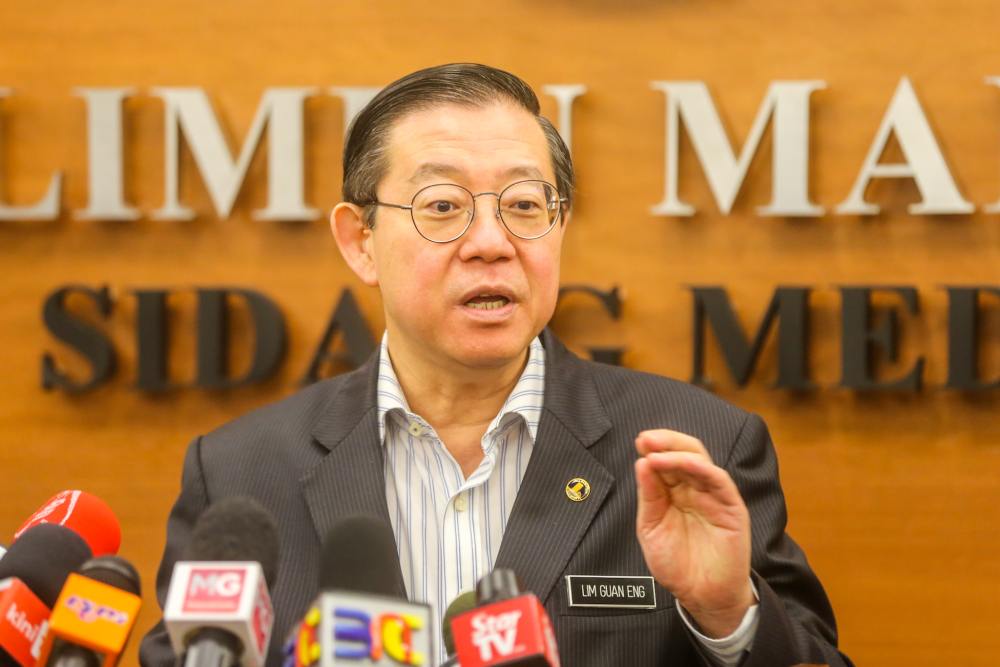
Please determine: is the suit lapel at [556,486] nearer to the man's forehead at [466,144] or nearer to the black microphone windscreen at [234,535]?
the man's forehead at [466,144]

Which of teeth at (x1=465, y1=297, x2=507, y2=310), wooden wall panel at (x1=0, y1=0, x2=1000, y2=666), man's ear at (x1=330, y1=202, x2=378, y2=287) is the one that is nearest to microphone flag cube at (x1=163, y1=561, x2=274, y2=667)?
teeth at (x1=465, y1=297, x2=507, y2=310)

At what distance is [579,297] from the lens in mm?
2951

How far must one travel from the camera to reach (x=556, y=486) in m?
1.84

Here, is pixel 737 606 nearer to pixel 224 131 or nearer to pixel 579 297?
pixel 579 297

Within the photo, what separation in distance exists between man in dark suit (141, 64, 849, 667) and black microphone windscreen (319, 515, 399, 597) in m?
0.48

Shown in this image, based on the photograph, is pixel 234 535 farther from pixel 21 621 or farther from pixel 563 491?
pixel 563 491

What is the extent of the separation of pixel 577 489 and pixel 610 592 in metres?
0.17

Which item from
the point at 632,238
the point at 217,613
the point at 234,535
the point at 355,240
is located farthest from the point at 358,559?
the point at 632,238

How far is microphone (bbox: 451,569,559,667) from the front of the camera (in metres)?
1.00

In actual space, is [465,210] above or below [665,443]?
above

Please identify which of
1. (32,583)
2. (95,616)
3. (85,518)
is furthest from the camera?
(85,518)

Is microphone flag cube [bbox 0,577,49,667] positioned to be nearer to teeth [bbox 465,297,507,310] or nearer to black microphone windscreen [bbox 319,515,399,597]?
black microphone windscreen [bbox 319,515,399,597]

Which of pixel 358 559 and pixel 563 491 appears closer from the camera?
pixel 358 559

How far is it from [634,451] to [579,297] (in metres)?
1.07
